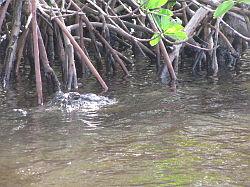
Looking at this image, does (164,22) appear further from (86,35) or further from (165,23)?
(86,35)

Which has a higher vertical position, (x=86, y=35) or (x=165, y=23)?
(x=165, y=23)

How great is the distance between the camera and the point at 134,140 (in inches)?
147

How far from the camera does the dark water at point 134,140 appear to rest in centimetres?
301

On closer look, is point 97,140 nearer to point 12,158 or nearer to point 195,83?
point 12,158

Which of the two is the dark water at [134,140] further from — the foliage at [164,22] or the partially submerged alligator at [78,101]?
the foliage at [164,22]

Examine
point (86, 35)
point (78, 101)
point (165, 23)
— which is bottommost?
point (78, 101)

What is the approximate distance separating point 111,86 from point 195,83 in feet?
2.79

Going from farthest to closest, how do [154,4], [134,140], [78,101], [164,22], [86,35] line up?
1. [86,35]
2. [78,101]
3. [134,140]
4. [164,22]
5. [154,4]

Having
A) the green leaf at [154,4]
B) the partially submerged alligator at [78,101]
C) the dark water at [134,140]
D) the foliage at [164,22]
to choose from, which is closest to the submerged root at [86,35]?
the partially submerged alligator at [78,101]

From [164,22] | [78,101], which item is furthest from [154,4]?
[78,101]

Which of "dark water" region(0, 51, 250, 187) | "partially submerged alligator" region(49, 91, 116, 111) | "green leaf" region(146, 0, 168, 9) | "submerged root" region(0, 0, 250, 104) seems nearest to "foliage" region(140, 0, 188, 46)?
"green leaf" region(146, 0, 168, 9)

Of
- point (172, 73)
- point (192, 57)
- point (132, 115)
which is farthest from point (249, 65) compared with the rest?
point (132, 115)

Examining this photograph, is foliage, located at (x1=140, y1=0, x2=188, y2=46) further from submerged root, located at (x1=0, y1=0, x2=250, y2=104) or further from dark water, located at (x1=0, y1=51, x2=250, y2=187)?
submerged root, located at (x1=0, y1=0, x2=250, y2=104)

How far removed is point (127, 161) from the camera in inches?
129
